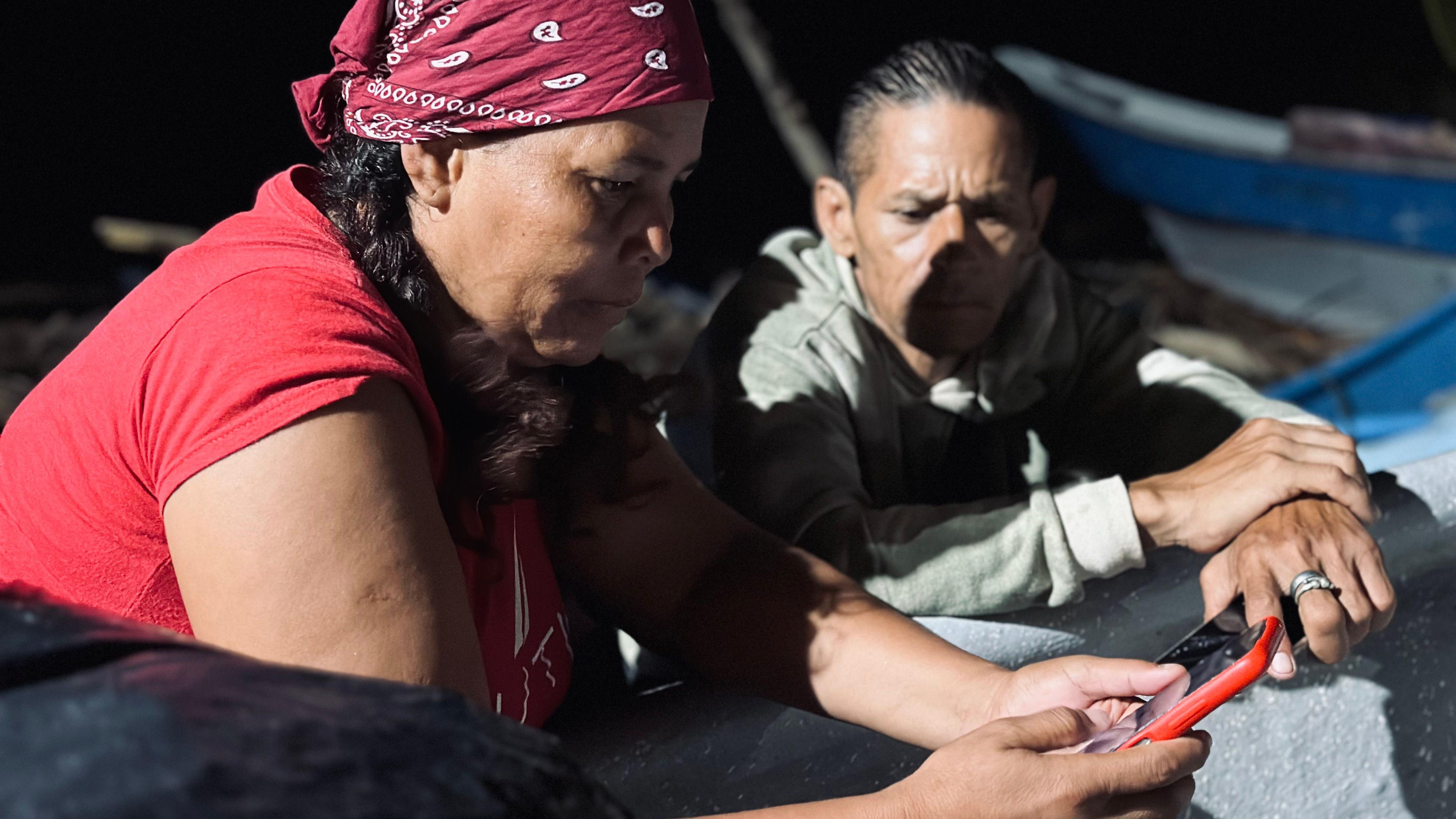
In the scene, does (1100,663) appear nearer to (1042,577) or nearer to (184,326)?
(1042,577)

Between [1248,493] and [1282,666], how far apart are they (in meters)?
0.31

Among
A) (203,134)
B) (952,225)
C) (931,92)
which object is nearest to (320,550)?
(952,225)

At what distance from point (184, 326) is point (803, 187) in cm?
877

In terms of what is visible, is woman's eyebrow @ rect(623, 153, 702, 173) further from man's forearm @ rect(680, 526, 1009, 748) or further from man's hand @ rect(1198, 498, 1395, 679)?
man's hand @ rect(1198, 498, 1395, 679)

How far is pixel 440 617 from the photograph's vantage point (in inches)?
38.6

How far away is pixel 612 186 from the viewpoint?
1.15 meters

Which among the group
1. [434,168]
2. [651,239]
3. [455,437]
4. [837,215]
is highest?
[434,168]

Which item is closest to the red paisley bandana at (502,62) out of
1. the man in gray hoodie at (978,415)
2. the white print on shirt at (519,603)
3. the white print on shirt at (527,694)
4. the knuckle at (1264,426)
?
the white print on shirt at (519,603)

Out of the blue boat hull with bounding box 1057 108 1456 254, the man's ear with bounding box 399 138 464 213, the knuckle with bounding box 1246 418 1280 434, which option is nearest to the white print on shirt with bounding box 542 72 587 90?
the man's ear with bounding box 399 138 464 213

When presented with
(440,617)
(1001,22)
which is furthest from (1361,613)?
(1001,22)

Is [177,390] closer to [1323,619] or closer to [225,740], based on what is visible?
[225,740]

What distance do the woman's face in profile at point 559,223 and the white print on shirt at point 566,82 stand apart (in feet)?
0.12

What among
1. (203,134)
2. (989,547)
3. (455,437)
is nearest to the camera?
(455,437)

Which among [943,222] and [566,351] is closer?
[566,351]
